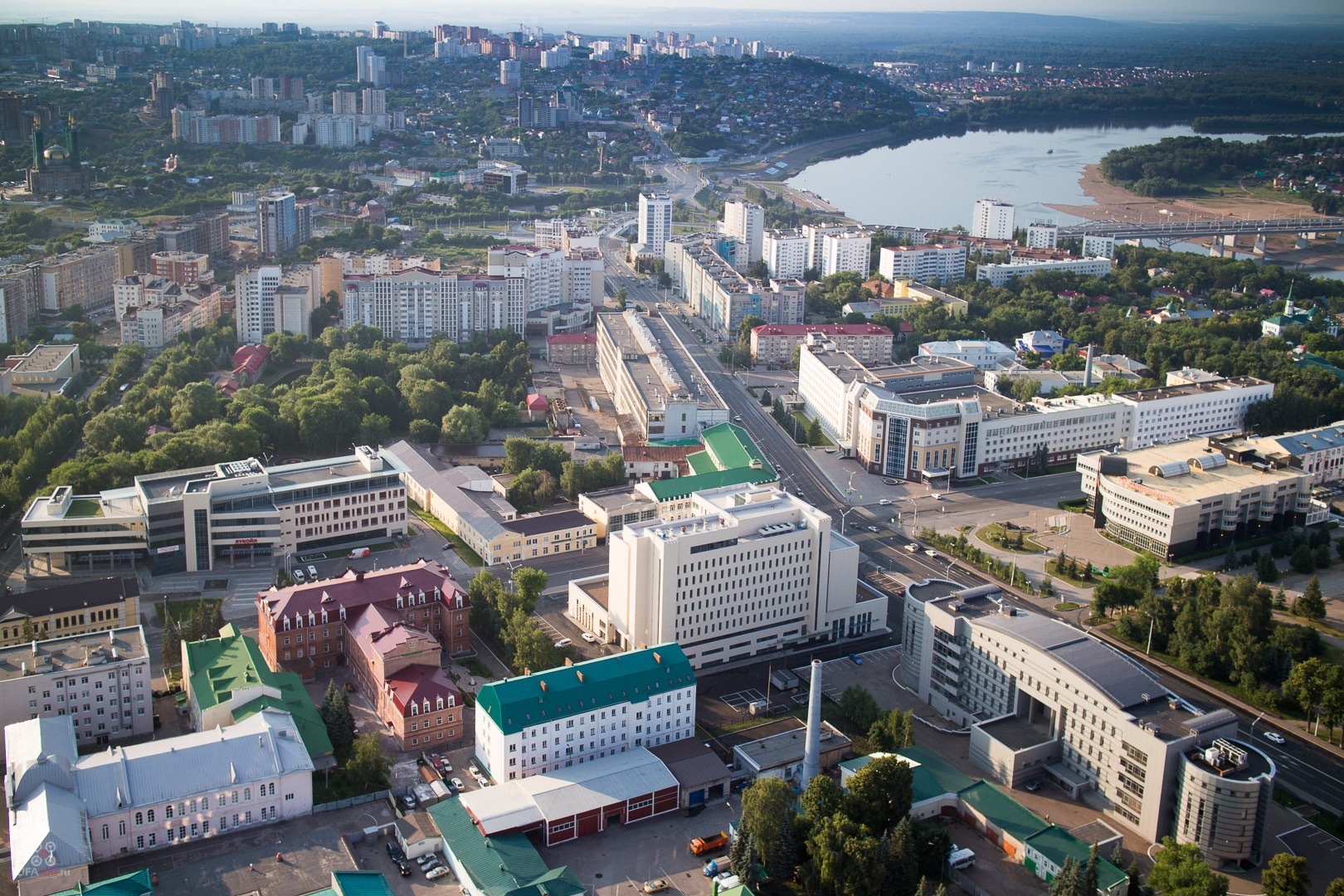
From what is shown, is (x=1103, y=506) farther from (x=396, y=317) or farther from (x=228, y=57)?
(x=228, y=57)

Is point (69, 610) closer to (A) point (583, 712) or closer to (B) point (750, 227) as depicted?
(A) point (583, 712)

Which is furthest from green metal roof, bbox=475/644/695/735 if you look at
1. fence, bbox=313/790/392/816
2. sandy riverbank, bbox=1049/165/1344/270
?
sandy riverbank, bbox=1049/165/1344/270

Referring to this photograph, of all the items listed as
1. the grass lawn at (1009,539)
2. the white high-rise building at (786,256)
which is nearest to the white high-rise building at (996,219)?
the white high-rise building at (786,256)

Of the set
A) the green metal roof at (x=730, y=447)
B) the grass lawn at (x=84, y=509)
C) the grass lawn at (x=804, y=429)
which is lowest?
the grass lawn at (x=804, y=429)

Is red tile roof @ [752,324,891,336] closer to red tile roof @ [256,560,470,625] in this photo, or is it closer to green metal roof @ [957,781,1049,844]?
red tile roof @ [256,560,470,625]

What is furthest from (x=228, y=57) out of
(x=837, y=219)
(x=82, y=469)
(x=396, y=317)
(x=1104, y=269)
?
(x=82, y=469)

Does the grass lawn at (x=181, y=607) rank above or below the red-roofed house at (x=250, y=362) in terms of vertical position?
below

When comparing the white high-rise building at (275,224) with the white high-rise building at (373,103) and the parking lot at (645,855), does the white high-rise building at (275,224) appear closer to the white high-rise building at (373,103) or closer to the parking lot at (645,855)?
the white high-rise building at (373,103)
